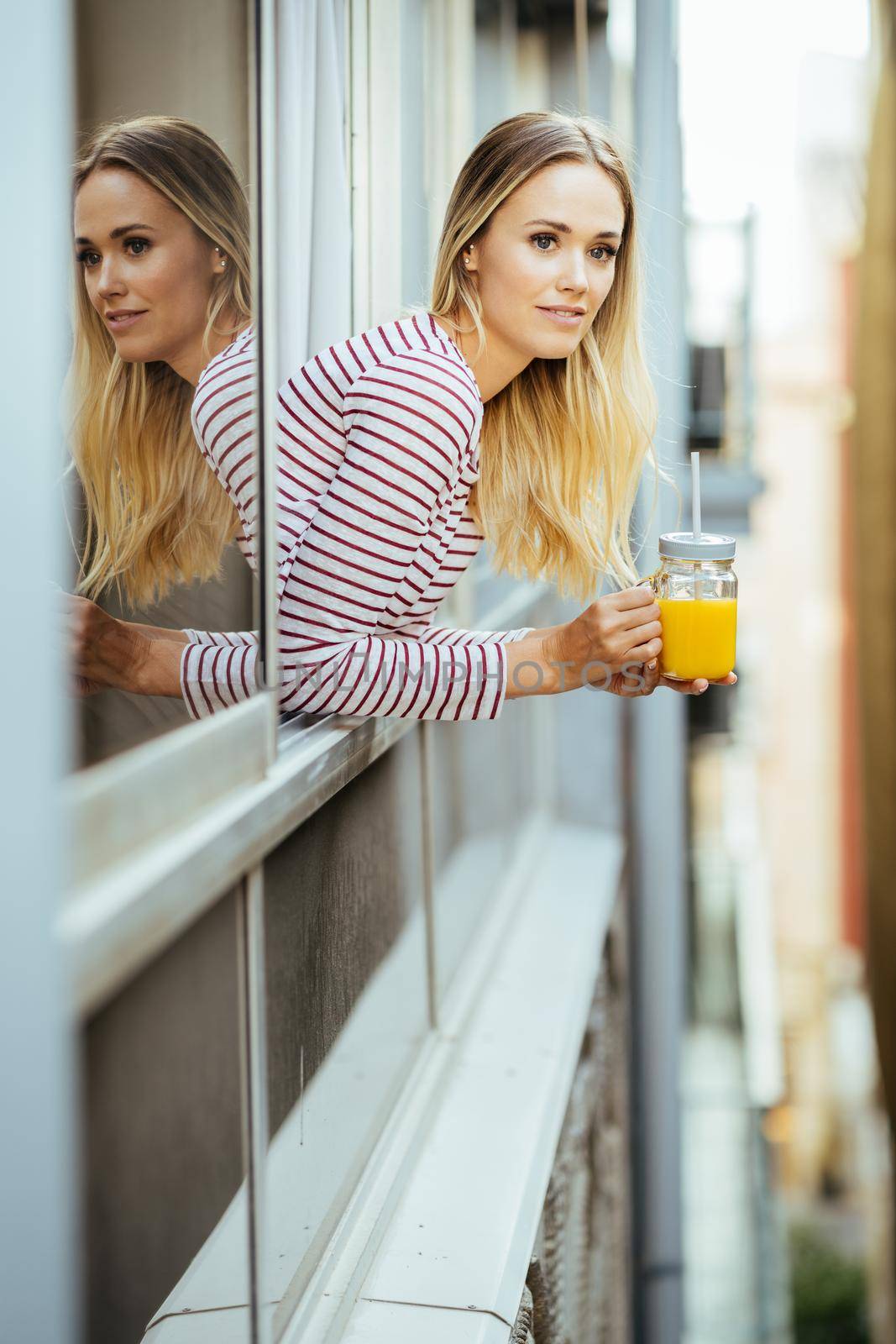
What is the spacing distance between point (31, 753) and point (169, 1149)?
0.36 m

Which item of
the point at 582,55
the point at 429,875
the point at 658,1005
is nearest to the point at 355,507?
the point at 582,55

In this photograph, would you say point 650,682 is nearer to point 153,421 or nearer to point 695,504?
point 695,504

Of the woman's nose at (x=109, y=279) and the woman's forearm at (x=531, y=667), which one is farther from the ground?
the woman's nose at (x=109, y=279)

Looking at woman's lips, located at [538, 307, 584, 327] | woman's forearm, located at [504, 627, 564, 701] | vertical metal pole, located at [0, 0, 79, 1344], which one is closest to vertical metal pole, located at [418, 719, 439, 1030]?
woman's forearm, located at [504, 627, 564, 701]

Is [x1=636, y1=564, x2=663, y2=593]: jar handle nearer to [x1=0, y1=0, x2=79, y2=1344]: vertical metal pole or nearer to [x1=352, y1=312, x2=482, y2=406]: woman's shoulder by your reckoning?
[x1=352, y1=312, x2=482, y2=406]: woman's shoulder

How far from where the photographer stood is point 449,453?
82 centimetres

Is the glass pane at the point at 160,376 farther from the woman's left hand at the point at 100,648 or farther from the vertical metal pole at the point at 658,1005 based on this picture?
the vertical metal pole at the point at 658,1005

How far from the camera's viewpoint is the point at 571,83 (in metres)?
0.84

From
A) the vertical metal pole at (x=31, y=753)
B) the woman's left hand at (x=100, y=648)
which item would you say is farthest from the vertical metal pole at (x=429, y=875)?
the vertical metal pole at (x=31, y=753)

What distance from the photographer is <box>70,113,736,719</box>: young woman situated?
0.78m

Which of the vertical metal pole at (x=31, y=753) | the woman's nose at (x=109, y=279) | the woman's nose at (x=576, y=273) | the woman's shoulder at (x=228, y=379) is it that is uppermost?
the woman's nose at (x=576, y=273)

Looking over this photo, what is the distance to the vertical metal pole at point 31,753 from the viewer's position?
0.50m

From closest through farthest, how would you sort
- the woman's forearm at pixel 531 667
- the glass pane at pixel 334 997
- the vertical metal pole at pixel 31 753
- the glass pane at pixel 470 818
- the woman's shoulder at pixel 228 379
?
the vertical metal pole at pixel 31 753 → the woman's shoulder at pixel 228 379 → the woman's forearm at pixel 531 667 → the glass pane at pixel 334 997 → the glass pane at pixel 470 818

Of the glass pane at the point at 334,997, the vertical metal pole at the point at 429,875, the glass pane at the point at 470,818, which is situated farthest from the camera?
the glass pane at the point at 470,818
